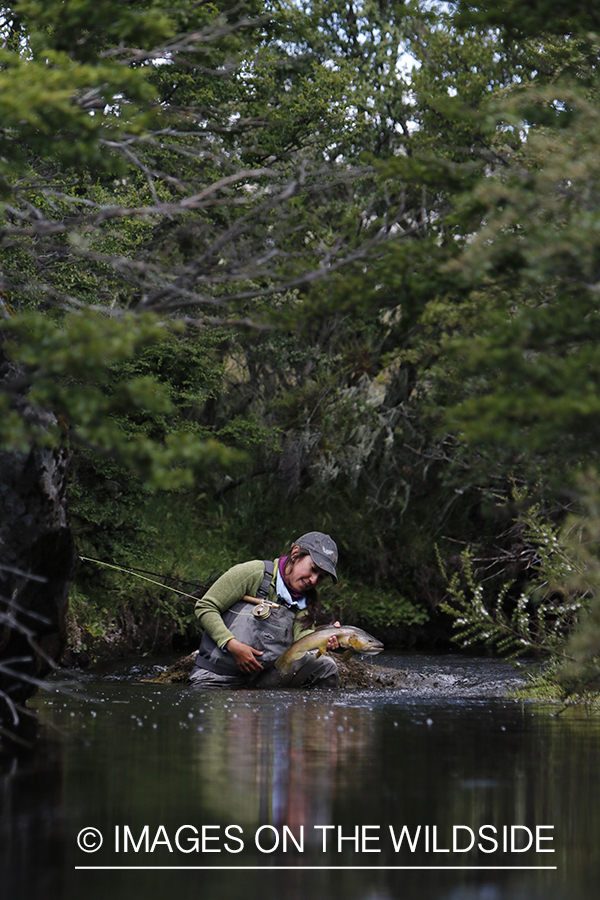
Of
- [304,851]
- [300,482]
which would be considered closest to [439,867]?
[304,851]

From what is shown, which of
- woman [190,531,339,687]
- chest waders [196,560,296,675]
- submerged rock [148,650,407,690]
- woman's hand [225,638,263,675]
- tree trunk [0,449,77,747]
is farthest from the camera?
submerged rock [148,650,407,690]

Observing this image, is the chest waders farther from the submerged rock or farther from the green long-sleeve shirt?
the submerged rock

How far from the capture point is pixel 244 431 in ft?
47.9

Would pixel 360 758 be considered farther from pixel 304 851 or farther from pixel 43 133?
pixel 43 133

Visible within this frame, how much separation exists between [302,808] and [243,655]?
482cm

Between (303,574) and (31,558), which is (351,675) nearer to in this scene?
(303,574)

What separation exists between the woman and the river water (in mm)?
1693

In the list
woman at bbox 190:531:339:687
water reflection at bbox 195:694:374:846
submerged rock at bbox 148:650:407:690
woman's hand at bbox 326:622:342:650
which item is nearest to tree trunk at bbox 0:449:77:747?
water reflection at bbox 195:694:374:846

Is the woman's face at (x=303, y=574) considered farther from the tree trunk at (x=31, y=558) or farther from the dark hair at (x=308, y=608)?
the tree trunk at (x=31, y=558)

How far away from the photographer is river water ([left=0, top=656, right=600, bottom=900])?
347 cm

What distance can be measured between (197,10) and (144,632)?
9521 millimetres

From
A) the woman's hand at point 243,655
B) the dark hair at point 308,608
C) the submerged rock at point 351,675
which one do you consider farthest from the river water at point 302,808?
the submerged rock at point 351,675

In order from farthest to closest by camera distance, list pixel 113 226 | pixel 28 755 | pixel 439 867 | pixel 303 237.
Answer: pixel 303 237
pixel 113 226
pixel 28 755
pixel 439 867

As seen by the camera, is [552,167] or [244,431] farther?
[244,431]
